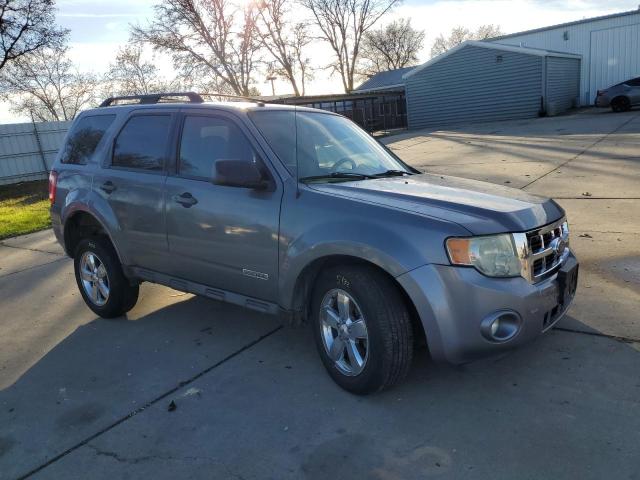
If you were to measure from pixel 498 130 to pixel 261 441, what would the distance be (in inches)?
790

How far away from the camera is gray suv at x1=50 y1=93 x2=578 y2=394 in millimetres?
2844

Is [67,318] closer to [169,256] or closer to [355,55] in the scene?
[169,256]

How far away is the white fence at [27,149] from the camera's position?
19.3m

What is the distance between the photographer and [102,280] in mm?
4875

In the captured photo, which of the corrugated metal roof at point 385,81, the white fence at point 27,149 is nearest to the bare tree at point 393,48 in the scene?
the corrugated metal roof at point 385,81

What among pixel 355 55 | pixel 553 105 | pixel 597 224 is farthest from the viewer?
pixel 355 55

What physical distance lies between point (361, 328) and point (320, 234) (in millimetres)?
615

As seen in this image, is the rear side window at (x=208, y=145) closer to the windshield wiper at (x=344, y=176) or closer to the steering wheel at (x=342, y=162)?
the windshield wiper at (x=344, y=176)

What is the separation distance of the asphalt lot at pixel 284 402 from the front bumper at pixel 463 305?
43 cm

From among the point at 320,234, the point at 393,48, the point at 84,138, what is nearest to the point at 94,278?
the point at 84,138

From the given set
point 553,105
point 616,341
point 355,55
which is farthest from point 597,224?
point 355,55

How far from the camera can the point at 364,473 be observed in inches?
102

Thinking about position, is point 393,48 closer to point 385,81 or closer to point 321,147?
point 385,81

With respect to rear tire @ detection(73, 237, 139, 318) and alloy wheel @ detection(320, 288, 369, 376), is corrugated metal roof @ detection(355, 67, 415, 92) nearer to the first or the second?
rear tire @ detection(73, 237, 139, 318)
